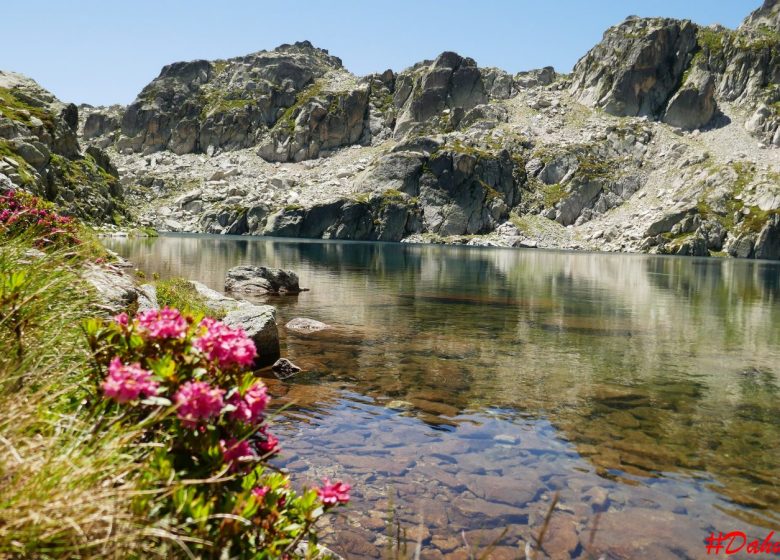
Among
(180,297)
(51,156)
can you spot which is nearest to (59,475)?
(180,297)

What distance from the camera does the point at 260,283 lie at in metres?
40.2

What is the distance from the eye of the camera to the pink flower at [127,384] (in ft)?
11.6

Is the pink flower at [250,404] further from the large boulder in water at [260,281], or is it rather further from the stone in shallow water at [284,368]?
the large boulder in water at [260,281]

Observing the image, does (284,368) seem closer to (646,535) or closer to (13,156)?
Answer: (646,535)

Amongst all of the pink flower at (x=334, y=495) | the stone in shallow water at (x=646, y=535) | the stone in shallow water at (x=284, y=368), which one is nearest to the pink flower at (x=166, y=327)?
the pink flower at (x=334, y=495)

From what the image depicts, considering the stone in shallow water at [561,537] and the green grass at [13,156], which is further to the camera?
the green grass at [13,156]

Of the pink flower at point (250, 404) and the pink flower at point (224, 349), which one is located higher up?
the pink flower at point (224, 349)

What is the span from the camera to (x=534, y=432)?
13.3 metres

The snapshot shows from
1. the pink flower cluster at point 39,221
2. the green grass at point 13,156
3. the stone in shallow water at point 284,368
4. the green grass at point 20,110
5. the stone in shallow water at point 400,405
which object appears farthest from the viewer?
the green grass at point 20,110

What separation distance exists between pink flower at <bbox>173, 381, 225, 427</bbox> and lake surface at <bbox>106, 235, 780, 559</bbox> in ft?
5.36

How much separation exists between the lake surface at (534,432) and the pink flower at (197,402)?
1635mm

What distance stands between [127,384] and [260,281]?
37.7m

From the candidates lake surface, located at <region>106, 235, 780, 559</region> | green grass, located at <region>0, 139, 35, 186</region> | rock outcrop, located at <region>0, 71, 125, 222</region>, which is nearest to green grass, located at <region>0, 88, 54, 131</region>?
rock outcrop, located at <region>0, 71, 125, 222</region>

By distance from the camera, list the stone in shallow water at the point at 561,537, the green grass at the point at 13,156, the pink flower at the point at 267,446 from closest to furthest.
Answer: the pink flower at the point at 267,446
the stone in shallow water at the point at 561,537
the green grass at the point at 13,156
